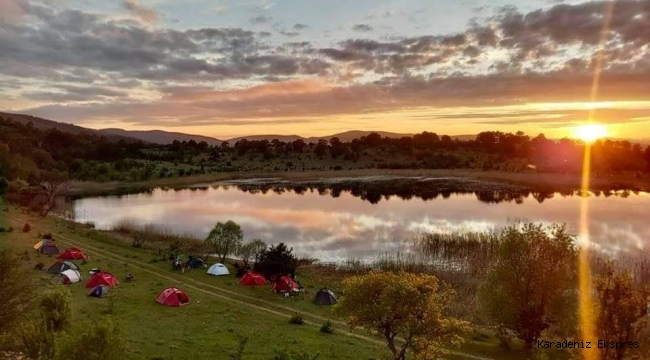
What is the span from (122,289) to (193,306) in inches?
304

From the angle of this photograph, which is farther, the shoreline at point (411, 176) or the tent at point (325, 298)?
the shoreline at point (411, 176)

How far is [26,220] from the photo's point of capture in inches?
2884

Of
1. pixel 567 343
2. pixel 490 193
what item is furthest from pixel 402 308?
pixel 490 193

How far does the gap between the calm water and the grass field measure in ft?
61.4

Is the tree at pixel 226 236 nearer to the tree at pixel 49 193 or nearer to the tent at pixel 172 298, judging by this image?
the tent at pixel 172 298

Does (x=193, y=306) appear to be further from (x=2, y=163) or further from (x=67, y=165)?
(x=67, y=165)

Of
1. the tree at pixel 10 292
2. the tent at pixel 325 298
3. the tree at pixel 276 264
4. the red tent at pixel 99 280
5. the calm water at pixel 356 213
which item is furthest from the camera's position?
the calm water at pixel 356 213

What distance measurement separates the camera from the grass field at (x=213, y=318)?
101 feet

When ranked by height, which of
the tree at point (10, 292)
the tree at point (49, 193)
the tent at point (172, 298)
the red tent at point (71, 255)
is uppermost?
the tree at point (10, 292)

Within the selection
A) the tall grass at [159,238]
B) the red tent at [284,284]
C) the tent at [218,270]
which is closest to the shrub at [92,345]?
the red tent at [284,284]

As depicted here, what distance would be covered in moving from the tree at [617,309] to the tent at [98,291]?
117ft

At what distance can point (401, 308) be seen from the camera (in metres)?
23.1

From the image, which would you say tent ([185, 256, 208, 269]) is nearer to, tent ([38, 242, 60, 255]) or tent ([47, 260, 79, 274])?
tent ([47, 260, 79, 274])

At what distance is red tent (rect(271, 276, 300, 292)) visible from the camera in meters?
46.0
